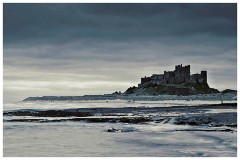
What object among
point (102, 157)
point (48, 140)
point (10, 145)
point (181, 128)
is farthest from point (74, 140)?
point (181, 128)

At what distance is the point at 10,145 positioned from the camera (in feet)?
78.5

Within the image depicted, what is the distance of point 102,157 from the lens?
20.2 meters

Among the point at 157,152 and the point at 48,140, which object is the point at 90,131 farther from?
the point at 157,152

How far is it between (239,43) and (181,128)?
33.6 ft

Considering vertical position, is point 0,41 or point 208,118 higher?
point 0,41

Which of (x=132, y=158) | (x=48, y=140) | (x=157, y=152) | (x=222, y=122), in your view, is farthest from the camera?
(x=222, y=122)

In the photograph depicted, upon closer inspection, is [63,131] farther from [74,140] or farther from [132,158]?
[132,158]

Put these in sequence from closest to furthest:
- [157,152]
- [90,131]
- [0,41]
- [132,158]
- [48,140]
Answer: [132,158], [157,152], [0,41], [48,140], [90,131]

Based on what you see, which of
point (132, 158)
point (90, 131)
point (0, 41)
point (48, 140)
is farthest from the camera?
point (90, 131)

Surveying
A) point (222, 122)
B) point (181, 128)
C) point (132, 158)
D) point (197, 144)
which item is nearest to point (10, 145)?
point (132, 158)

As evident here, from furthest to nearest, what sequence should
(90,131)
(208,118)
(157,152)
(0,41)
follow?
(208,118), (90,131), (0,41), (157,152)

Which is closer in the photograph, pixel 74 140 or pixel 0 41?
pixel 0 41

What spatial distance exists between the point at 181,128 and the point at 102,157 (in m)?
13.6

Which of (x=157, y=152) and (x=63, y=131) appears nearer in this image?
(x=157, y=152)
